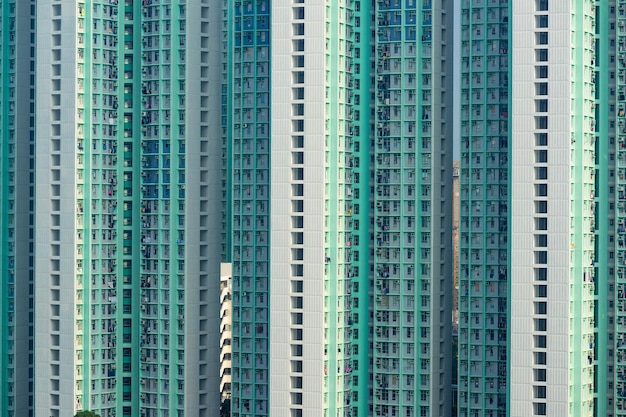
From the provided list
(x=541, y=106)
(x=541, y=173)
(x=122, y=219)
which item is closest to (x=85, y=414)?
(x=122, y=219)

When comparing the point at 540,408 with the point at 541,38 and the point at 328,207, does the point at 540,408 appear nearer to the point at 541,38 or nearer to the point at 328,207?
the point at 328,207

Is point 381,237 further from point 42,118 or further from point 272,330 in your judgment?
point 42,118

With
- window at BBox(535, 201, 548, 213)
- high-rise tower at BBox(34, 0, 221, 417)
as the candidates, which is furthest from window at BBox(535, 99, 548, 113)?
high-rise tower at BBox(34, 0, 221, 417)

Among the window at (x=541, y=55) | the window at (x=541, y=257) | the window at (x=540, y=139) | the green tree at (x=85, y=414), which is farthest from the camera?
the green tree at (x=85, y=414)

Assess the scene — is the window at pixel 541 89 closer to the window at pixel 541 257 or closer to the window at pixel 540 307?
the window at pixel 541 257

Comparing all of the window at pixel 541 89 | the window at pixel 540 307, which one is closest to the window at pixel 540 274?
the window at pixel 540 307
